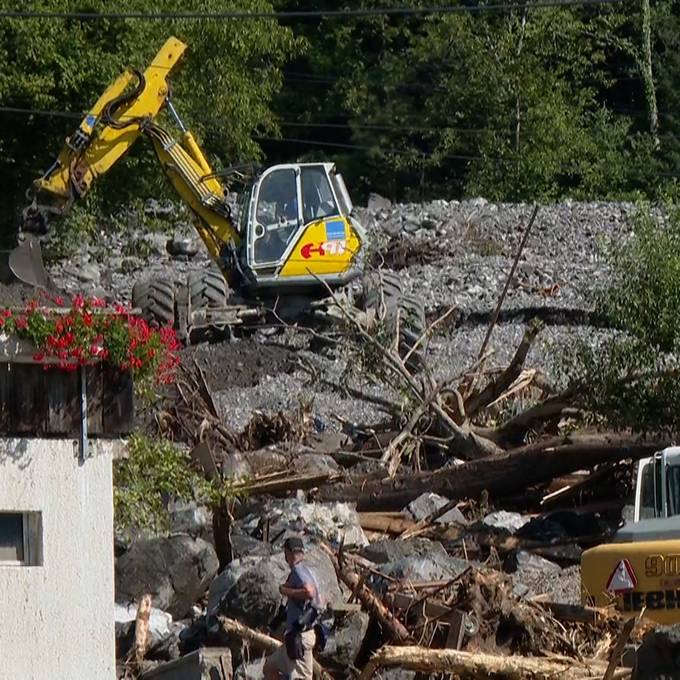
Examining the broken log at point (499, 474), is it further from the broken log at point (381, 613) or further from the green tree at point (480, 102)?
the green tree at point (480, 102)

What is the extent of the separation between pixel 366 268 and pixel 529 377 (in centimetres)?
576

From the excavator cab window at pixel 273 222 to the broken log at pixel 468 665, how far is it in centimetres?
1487

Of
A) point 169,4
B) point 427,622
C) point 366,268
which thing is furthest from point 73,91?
point 427,622

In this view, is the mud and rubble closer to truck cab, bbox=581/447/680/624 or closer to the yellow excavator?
truck cab, bbox=581/447/680/624

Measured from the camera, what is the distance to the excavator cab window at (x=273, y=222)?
94.7 feet

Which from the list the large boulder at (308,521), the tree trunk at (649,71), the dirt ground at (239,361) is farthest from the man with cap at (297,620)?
the tree trunk at (649,71)

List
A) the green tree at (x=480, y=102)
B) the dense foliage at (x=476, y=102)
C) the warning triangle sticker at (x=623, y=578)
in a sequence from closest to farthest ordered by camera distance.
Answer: the warning triangle sticker at (x=623, y=578)
the dense foliage at (x=476, y=102)
the green tree at (x=480, y=102)

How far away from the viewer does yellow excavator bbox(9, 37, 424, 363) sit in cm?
2778

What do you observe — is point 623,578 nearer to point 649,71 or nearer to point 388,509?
point 388,509

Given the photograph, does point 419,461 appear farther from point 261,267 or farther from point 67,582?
point 67,582

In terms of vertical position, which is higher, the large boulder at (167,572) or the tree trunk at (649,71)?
the tree trunk at (649,71)

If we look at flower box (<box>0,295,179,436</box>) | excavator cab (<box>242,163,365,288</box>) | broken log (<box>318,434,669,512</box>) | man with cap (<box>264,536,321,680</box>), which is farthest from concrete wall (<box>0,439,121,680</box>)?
excavator cab (<box>242,163,365,288</box>)

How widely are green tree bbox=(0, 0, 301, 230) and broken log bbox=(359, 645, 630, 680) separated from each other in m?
16.7

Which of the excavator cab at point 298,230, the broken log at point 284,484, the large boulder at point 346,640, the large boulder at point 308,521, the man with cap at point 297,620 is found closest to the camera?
the man with cap at point 297,620
